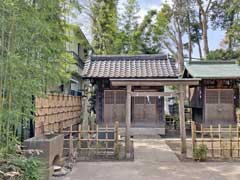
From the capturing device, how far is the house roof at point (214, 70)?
1176 centimetres

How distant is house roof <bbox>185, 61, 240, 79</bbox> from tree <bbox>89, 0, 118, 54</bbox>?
241 inches

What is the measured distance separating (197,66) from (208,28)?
8.46 metres

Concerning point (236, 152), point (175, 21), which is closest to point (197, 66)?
point (236, 152)

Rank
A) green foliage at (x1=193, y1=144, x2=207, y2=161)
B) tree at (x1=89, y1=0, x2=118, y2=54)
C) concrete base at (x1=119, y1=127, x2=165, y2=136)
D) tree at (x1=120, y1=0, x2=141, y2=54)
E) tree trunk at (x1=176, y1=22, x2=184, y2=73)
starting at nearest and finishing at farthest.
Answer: green foliage at (x1=193, y1=144, x2=207, y2=161) → concrete base at (x1=119, y1=127, x2=165, y2=136) → tree at (x1=89, y1=0, x2=118, y2=54) → tree at (x1=120, y1=0, x2=141, y2=54) → tree trunk at (x1=176, y1=22, x2=184, y2=73)

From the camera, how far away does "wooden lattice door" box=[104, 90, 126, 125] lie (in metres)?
11.7

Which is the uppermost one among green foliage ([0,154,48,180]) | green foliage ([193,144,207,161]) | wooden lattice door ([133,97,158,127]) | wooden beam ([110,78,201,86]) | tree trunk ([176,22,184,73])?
tree trunk ([176,22,184,73])

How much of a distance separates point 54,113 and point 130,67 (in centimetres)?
467

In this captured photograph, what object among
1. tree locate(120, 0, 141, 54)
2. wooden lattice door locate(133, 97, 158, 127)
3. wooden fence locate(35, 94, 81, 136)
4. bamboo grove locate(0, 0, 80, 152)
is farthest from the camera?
tree locate(120, 0, 141, 54)

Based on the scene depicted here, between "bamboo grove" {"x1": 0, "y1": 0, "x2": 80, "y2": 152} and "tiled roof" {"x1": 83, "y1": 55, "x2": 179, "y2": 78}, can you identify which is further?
"tiled roof" {"x1": 83, "y1": 55, "x2": 179, "y2": 78}

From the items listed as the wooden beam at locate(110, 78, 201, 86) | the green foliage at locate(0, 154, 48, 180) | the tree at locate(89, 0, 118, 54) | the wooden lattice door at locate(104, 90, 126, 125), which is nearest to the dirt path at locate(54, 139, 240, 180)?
the green foliage at locate(0, 154, 48, 180)

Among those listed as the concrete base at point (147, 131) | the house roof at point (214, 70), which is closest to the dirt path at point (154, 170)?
the concrete base at point (147, 131)

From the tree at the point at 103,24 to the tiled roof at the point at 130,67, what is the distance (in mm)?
5180

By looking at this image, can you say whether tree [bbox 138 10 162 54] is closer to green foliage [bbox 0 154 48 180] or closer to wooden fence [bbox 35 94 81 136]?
wooden fence [bbox 35 94 81 136]

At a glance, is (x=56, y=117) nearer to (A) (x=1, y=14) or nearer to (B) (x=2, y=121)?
(B) (x=2, y=121)
